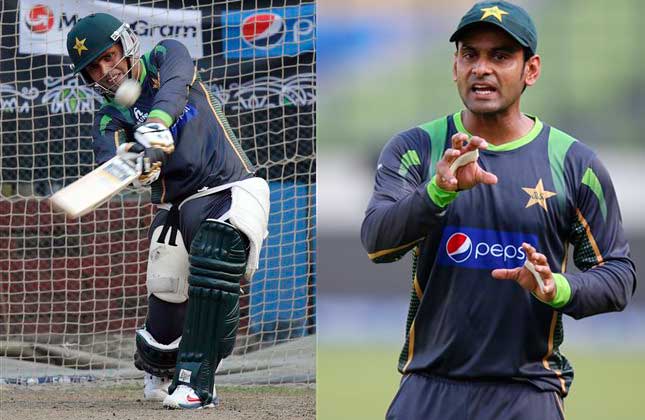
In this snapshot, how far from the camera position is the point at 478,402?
225 cm

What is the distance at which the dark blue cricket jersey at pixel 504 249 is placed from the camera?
7.37 feet

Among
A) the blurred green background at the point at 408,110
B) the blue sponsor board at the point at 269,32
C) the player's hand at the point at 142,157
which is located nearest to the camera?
the player's hand at the point at 142,157

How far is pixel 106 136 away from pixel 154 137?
0.88 metres

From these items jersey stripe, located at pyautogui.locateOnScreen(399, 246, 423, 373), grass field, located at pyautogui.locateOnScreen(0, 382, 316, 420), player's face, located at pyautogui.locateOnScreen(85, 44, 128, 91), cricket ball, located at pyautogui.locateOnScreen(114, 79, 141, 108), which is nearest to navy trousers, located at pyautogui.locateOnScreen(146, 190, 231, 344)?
grass field, located at pyautogui.locateOnScreen(0, 382, 316, 420)

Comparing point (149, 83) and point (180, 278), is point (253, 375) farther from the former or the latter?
point (149, 83)

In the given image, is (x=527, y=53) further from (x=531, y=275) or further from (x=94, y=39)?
(x=94, y=39)

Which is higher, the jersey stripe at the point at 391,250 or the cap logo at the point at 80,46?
the cap logo at the point at 80,46

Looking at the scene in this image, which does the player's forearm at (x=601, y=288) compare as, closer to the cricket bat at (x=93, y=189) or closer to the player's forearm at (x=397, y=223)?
the player's forearm at (x=397, y=223)

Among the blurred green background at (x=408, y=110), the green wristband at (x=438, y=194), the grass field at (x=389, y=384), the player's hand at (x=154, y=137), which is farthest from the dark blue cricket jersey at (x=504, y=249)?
the blurred green background at (x=408, y=110)

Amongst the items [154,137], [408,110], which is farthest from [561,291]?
[408,110]

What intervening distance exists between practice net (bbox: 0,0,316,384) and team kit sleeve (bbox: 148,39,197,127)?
63.5 inches

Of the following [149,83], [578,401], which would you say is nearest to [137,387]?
[149,83]

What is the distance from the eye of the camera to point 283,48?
259 inches

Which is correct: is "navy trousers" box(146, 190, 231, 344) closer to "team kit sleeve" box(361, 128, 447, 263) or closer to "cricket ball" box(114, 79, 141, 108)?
"cricket ball" box(114, 79, 141, 108)
